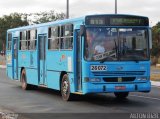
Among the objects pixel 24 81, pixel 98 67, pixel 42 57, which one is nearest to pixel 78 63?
pixel 98 67

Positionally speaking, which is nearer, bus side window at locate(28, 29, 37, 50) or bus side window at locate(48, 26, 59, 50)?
bus side window at locate(48, 26, 59, 50)

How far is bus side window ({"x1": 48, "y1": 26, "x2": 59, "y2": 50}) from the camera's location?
19.0 meters

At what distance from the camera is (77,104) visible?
16922 millimetres

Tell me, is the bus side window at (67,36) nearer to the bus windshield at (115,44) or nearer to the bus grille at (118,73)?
the bus windshield at (115,44)

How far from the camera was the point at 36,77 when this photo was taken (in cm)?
2152

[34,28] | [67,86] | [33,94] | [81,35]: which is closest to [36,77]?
[33,94]

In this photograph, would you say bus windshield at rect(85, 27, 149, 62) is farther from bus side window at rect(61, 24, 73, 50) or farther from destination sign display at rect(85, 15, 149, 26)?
bus side window at rect(61, 24, 73, 50)

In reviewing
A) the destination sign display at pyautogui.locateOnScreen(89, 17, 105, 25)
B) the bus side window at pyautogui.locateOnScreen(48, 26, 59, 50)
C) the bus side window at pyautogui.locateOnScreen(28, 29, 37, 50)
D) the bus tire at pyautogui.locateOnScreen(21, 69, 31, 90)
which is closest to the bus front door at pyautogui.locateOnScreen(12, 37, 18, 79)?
the bus tire at pyautogui.locateOnScreen(21, 69, 31, 90)

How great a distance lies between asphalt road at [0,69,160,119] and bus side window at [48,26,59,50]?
1961 millimetres

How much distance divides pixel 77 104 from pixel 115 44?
2.41 m

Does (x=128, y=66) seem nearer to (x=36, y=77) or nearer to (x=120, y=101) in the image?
(x=120, y=101)

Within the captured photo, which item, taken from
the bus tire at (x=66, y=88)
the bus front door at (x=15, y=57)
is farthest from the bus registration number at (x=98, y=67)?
the bus front door at (x=15, y=57)

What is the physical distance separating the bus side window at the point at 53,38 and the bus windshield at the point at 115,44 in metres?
2.93

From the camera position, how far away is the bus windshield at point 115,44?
53.0 ft
